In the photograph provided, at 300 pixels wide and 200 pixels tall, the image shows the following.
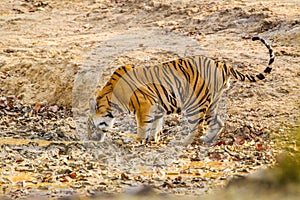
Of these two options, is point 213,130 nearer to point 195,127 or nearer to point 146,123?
point 195,127

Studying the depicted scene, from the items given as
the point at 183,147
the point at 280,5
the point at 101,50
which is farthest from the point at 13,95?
the point at 280,5

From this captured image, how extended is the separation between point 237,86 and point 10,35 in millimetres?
5213

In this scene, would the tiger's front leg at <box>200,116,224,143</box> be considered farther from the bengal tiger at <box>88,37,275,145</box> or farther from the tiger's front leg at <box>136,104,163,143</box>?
the tiger's front leg at <box>136,104,163,143</box>

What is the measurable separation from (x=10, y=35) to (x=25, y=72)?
2.69m

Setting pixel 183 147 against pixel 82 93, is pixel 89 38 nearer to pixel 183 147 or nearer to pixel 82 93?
pixel 82 93

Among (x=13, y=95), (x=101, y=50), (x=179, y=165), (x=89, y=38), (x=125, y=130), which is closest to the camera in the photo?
(x=179, y=165)

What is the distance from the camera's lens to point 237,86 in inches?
414

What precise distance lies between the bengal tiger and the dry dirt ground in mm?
236

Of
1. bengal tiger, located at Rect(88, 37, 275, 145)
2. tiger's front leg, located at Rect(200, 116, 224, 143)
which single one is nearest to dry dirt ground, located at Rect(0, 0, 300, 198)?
tiger's front leg, located at Rect(200, 116, 224, 143)

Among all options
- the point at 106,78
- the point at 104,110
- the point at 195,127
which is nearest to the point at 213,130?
the point at 195,127

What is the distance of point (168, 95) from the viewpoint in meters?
9.05

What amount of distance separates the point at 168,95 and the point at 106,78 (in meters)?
2.02

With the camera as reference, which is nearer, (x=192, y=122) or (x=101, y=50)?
(x=192, y=122)

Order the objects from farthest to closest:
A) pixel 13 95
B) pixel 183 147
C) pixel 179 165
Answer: pixel 13 95 < pixel 183 147 < pixel 179 165
